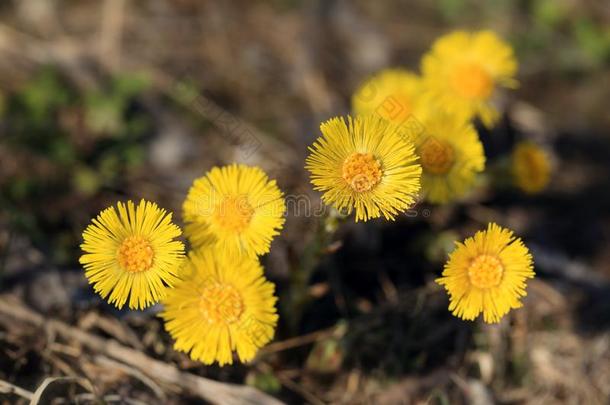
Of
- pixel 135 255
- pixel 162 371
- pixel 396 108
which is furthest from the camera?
pixel 396 108

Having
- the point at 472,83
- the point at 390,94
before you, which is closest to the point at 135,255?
the point at 390,94

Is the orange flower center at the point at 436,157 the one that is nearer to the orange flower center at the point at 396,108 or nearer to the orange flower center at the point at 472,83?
the orange flower center at the point at 396,108

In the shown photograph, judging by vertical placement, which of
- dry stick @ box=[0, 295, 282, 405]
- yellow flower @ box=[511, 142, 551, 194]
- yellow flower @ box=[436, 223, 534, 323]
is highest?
yellow flower @ box=[511, 142, 551, 194]

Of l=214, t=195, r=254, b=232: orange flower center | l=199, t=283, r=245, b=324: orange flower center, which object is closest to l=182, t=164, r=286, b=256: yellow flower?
l=214, t=195, r=254, b=232: orange flower center

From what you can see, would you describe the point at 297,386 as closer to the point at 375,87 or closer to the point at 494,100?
the point at 375,87

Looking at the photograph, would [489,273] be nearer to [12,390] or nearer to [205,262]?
[205,262]

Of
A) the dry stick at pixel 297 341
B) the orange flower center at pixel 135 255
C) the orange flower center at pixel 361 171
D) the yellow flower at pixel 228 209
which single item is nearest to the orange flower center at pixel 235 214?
the yellow flower at pixel 228 209

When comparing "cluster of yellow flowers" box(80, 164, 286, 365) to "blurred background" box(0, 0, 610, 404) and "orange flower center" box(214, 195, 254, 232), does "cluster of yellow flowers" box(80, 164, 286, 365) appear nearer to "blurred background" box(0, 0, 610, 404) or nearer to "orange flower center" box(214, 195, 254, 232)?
"orange flower center" box(214, 195, 254, 232)
